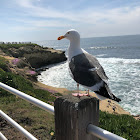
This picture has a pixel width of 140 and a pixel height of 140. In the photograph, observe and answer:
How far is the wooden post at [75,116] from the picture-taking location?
3.83 feet

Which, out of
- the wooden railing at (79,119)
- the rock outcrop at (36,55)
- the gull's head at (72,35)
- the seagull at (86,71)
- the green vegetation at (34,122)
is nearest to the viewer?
the wooden railing at (79,119)

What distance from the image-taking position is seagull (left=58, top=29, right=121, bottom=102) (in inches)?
85.7

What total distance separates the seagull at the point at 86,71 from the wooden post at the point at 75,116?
34.4 inches

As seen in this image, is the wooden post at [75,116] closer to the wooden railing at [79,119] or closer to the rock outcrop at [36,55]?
the wooden railing at [79,119]

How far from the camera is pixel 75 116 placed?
1.16 meters

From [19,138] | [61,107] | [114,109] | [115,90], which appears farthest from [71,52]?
[115,90]

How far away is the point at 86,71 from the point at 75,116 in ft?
4.41

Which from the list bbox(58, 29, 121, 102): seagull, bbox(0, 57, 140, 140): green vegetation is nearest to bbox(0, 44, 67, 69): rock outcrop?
bbox(0, 57, 140, 140): green vegetation

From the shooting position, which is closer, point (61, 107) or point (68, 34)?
point (61, 107)

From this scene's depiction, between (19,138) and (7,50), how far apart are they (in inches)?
1313

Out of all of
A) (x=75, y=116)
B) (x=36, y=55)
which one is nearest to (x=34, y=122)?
(x=75, y=116)

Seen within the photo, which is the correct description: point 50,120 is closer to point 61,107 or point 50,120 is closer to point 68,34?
point 68,34

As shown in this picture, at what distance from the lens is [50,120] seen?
4.92m

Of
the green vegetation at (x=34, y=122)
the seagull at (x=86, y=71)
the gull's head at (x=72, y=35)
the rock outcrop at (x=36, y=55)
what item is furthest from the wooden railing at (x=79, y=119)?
the rock outcrop at (x=36, y=55)
